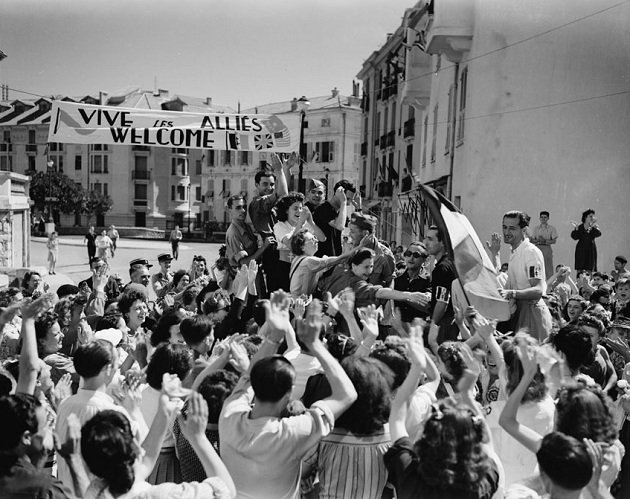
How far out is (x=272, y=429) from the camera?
2.86 m

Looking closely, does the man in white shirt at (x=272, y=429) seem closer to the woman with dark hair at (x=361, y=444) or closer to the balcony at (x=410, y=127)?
the woman with dark hair at (x=361, y=444)

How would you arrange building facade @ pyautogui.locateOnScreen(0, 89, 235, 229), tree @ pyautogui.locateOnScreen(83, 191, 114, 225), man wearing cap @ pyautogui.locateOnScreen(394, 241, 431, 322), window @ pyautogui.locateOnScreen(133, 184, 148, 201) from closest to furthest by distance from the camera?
man wearing cap @ pyautogui.locateOnScreen(394, 241, 431, 322), tree @ pyautogui.locateOnScreen(83, 191, 114, 225), building facade @ pyautogui.locateOnScreen(0, 89, 235, 229), window @ pyautogui.locateOnScreen(133, 184, 148, 201)

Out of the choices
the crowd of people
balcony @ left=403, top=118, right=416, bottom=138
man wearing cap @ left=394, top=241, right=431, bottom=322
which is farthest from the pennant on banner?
balcony @ left=403, top=118, right=416, bottom=138

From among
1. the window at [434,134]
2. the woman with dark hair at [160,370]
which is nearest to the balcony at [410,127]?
the window at [434,134]

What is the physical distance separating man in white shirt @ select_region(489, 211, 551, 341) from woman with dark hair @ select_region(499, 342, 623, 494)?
2622mm

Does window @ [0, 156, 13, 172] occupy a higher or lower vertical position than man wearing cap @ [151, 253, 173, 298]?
higher

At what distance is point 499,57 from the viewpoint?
14820mm

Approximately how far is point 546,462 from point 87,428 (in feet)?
5.42

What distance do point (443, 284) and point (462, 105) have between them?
1219 centimetres

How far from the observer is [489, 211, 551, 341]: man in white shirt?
5691mm

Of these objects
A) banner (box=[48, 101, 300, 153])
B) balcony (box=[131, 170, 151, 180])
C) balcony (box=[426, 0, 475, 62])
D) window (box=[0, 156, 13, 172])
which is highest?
balcony (box=[426, 0, 475, 62])

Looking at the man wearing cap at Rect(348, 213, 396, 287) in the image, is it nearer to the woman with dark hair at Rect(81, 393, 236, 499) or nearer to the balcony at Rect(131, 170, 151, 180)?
the woman with dark hair at Rect(81, 393, 236, 499)

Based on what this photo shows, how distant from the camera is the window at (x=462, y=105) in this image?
16562 mm

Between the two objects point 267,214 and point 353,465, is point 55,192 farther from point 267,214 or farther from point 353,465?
point 353,465
